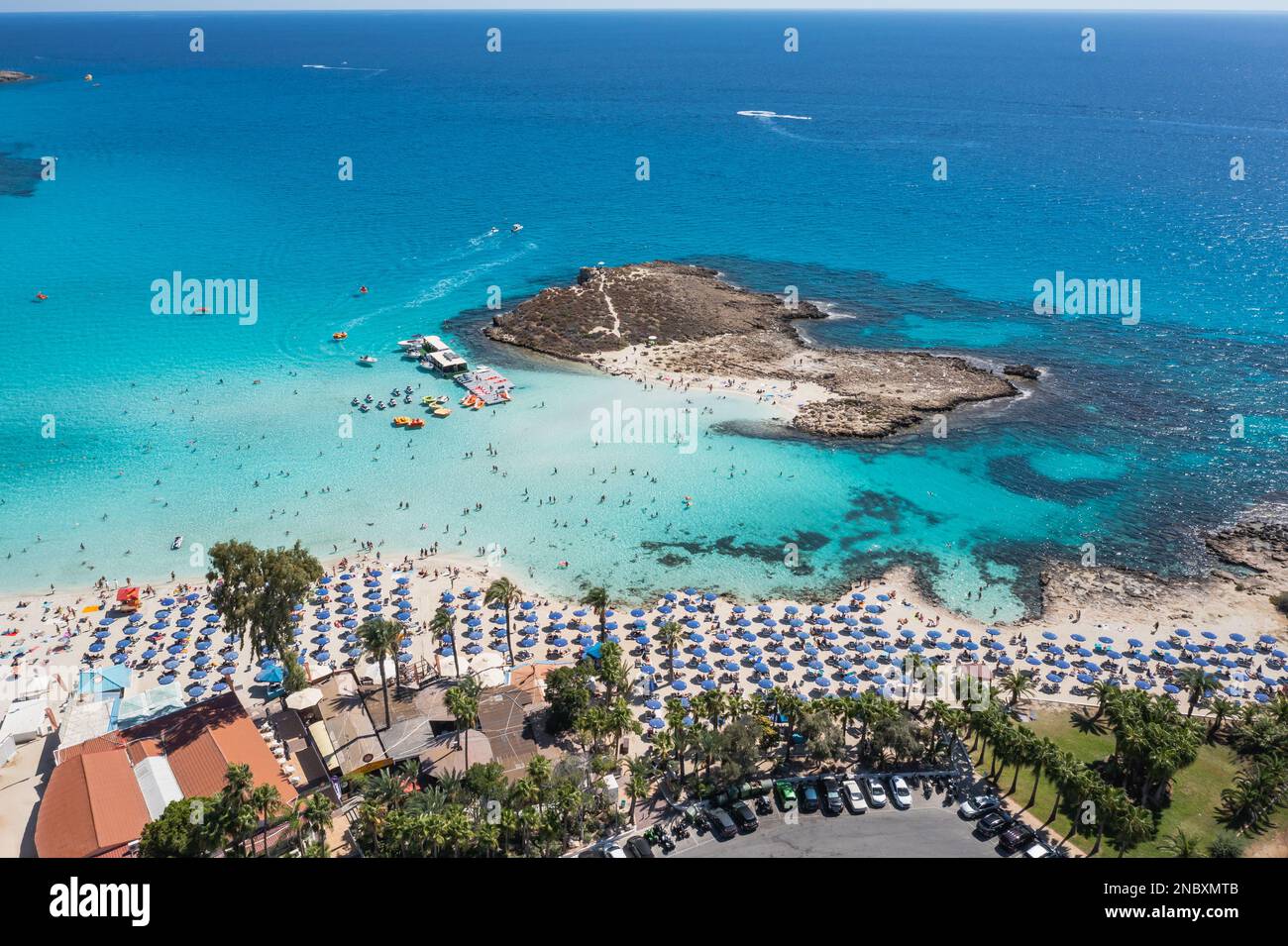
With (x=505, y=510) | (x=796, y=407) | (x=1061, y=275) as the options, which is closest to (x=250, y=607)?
(x=505, y=510)

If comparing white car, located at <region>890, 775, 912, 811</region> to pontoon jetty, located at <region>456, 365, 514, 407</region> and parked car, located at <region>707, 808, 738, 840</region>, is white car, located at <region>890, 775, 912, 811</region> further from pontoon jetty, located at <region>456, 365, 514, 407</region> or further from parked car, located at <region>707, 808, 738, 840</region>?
pontoon jetty, located at <region>456, 365, 514, 407</region>

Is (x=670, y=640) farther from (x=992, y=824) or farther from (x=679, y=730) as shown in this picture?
(x=992, y=824)

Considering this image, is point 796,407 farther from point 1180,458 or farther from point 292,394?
point 292,394

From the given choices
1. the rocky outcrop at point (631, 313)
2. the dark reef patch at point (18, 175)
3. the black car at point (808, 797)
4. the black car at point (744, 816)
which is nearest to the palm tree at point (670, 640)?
the black car at point (744, 816)

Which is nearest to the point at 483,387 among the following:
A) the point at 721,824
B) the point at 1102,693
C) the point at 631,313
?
the point at 631,313

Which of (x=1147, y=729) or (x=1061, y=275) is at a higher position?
(x=1061, y=275)
